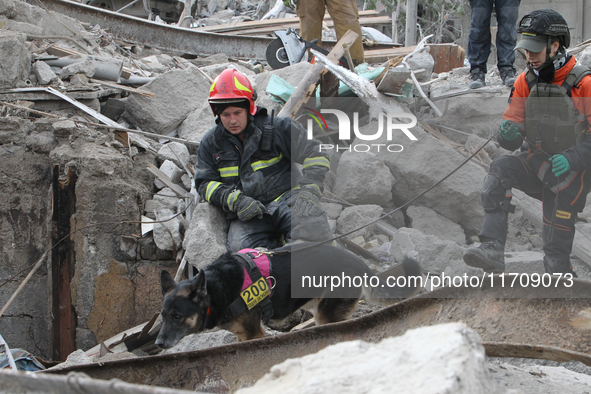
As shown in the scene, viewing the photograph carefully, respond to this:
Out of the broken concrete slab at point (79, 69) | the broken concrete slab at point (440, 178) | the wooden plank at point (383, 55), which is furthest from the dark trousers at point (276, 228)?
the wooden plank at point (383, 55)

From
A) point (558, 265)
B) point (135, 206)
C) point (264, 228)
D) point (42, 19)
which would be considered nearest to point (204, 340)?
point (264, 228)

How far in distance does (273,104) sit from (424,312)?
175 inches

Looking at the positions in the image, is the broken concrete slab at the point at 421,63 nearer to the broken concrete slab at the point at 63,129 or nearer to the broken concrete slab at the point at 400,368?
the broken concrete slab at the point at 63,129

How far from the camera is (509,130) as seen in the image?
4.05 meters

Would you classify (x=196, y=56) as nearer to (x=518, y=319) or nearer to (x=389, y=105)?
(x=389, y=105)

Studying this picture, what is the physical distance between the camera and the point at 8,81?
19.4 feet

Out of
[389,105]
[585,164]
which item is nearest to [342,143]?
[389,105]

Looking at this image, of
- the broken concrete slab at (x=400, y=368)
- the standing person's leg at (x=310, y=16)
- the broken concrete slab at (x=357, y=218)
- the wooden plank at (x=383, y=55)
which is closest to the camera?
the broken concrete slab at (x=400, y=368)

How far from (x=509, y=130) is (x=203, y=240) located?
106 inches

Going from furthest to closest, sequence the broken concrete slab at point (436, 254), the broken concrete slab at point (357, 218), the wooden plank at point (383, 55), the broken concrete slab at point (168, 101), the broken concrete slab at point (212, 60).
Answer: the broken concrete slab at point (212, 60), the wooden plank at point (383, 55), the broken concrete slab at point (168, 101), the broken concrete slab at point (357, 218), the broken concrete slab at point (436, 254)

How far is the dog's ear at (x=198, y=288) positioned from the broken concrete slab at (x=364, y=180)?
254cm

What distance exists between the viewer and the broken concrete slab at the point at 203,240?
4328 millimetres

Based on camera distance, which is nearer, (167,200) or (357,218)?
(357,218)

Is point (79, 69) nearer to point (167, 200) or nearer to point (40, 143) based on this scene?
point (40, 143)
